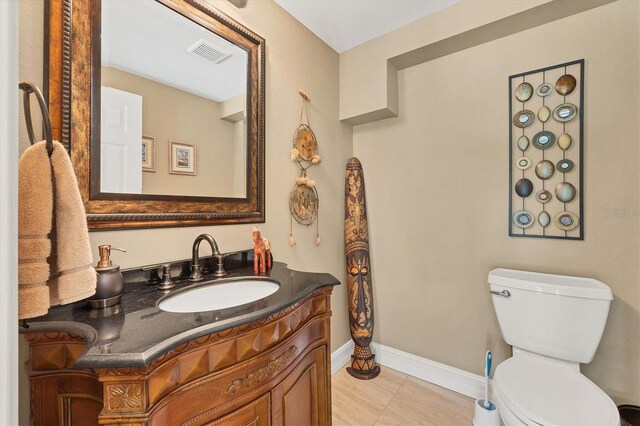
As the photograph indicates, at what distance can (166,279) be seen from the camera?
1.06m

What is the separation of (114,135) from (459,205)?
76.6 inches

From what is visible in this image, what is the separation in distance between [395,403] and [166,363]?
1.68 metres

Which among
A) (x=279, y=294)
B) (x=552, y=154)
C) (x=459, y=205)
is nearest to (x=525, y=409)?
(x=279, y=294)

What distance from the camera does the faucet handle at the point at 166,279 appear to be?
104 centimetres

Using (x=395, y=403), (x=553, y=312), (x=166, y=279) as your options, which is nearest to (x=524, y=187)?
(x=553, y=312)

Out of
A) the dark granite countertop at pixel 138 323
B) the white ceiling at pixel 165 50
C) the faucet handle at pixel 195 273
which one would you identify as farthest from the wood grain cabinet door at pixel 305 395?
the white ceiling at pixel 165 50

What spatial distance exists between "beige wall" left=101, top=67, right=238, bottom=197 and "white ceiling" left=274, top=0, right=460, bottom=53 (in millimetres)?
944

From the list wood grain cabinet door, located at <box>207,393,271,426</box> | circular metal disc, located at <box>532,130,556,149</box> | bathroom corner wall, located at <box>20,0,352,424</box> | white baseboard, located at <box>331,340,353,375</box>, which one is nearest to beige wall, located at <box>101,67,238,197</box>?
bathroom corner wall, located at <box>20,0,352,424</box>

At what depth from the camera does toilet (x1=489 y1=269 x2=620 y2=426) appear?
1034 mm

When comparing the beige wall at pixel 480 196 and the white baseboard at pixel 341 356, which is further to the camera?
the white baseboard at pixel 341 356

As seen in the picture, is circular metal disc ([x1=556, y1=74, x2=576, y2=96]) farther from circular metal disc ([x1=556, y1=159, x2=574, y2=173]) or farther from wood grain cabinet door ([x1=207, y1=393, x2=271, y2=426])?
wood grain cabinet door ([x1=207, y1=393, x2=271, y2=426])

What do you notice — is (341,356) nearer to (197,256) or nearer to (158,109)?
(197,256)

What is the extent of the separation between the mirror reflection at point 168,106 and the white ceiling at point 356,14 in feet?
2.06

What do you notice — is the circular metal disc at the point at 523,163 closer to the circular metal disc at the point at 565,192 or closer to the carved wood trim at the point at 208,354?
the circular metal disc at the point at 565,192
